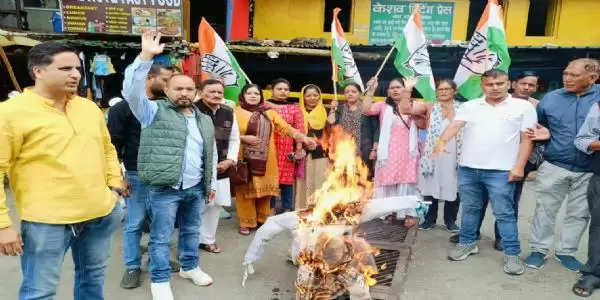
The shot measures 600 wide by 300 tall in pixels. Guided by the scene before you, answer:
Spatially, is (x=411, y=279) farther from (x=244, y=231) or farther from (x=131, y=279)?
(x=131, y=279)

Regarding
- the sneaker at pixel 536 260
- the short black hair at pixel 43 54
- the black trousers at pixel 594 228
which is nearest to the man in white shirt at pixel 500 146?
the sneaker at pixel 536 260

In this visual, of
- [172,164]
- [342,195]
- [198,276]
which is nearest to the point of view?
[172,164]

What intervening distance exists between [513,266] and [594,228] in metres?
0.84

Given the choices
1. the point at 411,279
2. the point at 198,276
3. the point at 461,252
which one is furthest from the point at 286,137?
the point at 461,252

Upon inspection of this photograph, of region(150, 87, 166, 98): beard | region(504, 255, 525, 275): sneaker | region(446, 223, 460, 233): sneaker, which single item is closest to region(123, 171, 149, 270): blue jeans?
region(150, 87, 166, 98): beard

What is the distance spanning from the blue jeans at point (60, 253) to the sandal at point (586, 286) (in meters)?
4.17

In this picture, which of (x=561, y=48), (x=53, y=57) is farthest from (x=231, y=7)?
(x=53, y=57)

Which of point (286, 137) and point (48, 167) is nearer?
point (48, 167)

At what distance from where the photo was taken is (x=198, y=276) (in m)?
4.14

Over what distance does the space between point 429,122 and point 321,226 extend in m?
2.49

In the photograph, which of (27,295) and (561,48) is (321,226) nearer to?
(27,295)

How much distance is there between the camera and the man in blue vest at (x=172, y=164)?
138 inches

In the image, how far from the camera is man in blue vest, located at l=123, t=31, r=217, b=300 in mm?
3496

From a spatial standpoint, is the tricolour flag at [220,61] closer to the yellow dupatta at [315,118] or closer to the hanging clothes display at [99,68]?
the yellow dupatta at [315,118]
